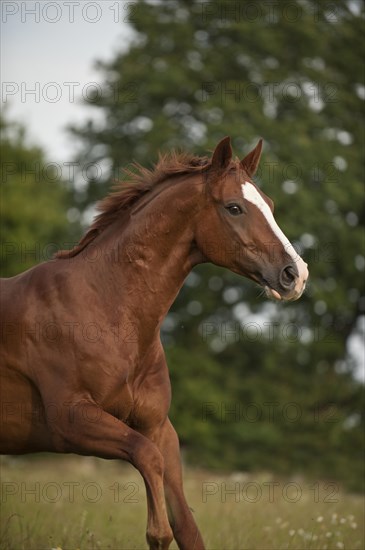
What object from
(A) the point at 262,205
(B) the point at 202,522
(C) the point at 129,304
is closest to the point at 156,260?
(C) the point at 129,304

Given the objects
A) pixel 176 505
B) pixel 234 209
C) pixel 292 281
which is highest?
pixel 234 209

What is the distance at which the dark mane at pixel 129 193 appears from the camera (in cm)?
627

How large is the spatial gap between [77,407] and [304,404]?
1839cm

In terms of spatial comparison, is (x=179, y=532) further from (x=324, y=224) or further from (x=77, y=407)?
(x=324, y=224)

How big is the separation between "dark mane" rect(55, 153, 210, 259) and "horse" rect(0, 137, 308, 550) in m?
0.01

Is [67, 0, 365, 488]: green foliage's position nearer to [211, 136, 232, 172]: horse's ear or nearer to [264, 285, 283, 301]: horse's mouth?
[211, 136, 232, 172]: horse's ear

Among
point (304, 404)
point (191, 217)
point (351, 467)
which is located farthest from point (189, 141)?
point (191, 217)

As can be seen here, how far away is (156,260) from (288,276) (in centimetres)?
100

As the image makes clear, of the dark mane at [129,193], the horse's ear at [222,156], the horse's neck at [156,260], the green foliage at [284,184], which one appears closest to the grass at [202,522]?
the horse's neck at [156,260]

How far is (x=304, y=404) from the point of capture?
23344 millimetres

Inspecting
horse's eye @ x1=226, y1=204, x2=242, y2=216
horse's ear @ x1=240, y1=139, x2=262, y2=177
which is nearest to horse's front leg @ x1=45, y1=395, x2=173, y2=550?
horse's eye @ x1=226, y1=204, x2=242, y2=216

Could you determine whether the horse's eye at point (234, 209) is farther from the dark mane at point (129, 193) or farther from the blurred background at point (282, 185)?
the blurred background at point (282, 185)

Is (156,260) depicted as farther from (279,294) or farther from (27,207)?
(27,207)

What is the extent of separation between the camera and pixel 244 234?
5754 mm
